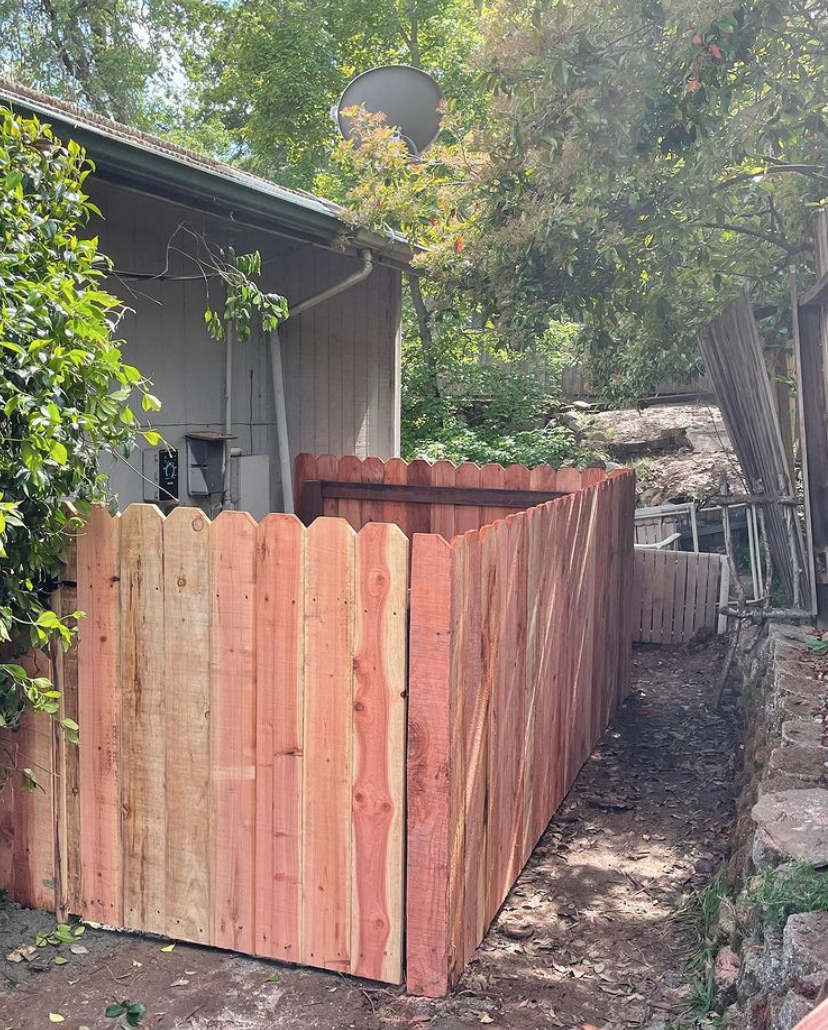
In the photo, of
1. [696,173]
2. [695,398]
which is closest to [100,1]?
[695,398]

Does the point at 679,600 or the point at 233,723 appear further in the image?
the point at 679,600

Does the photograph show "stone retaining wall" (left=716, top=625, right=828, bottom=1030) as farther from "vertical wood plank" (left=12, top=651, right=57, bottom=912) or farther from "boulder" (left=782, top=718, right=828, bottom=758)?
"vertical wood plank" (left=12, top=651, right=57, bottom=912)

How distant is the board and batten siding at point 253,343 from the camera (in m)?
5.29

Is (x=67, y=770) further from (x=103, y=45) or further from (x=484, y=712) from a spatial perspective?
(x=103, y=45)

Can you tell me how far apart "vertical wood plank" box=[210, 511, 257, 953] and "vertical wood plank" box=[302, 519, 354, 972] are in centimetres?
22

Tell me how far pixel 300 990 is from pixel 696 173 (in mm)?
5248

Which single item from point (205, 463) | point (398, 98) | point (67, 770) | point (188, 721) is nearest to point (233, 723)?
point (188, 721)

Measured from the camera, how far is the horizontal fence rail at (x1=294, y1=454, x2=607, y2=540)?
21.1 ft

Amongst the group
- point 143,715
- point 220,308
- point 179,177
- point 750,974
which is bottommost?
point 750,974

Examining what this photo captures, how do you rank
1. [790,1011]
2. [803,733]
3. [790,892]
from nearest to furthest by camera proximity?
[790,1011] < [790,892] < [803,733]

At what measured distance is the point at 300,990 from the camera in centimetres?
321

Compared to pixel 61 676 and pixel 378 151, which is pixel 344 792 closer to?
pixel 61 676

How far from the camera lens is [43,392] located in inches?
115

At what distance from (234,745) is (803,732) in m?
2.45
